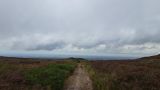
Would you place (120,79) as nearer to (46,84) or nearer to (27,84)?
(46,84)

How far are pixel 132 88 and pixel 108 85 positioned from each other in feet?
9.08

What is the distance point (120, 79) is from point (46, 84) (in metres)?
9.28

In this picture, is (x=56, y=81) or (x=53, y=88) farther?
(x=56, y=81)

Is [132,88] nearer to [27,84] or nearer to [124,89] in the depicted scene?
[124,89]

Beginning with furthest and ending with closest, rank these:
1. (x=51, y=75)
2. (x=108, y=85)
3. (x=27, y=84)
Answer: (x=51, y=75), (x=27, y=84), (x=108, y=85)

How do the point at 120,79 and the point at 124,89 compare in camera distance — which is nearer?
the point at 124,89

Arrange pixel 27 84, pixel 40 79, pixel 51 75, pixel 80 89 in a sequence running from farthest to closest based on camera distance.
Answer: pixel 51 75, pixel 40 79, pixel 27 84, pixel 80 89

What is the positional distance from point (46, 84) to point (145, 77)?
12.1 m

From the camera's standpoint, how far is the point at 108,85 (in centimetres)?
2736

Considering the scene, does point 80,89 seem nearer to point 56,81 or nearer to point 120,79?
point 56,81

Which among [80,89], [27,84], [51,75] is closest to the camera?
[80,89]

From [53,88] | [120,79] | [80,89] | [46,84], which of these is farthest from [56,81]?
[120,79]

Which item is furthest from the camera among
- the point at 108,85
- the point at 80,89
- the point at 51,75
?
the point at 51,75

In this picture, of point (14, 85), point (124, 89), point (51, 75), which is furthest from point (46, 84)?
point (124, 89)
